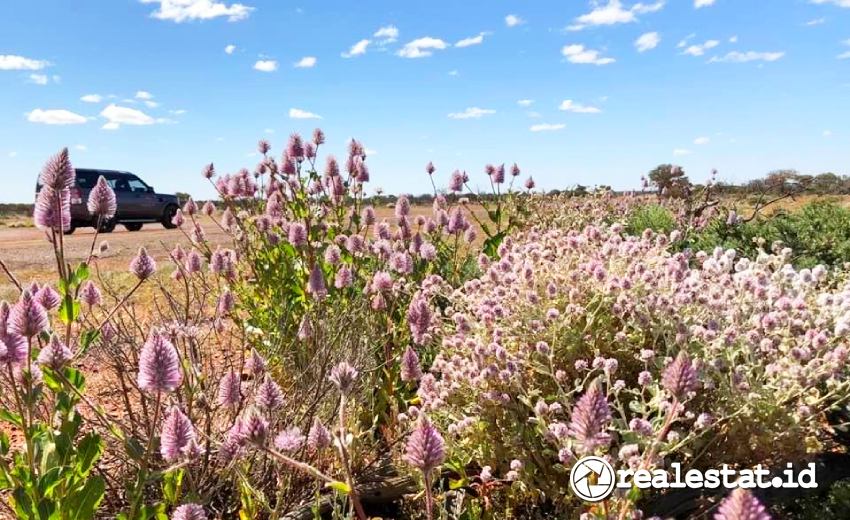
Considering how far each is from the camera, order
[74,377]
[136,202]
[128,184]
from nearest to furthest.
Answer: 1. [74,377]
2. [136,202]
3. [128,184]

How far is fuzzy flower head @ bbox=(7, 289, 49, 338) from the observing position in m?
1.73

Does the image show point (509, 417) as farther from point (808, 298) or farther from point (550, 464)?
point (808, 298)

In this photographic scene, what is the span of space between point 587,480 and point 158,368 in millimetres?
1155

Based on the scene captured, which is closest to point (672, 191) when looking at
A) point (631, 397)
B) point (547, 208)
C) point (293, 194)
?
point (547, 208)

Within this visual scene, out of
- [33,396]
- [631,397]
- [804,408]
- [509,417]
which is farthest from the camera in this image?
[631,397]

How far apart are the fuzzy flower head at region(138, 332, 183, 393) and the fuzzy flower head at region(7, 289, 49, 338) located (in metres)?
0.33

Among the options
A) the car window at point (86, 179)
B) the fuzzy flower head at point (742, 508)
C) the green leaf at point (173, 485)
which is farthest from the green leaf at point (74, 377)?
the car window at point (86, 179)

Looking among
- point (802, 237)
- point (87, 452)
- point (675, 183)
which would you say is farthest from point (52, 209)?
point (675, 183)

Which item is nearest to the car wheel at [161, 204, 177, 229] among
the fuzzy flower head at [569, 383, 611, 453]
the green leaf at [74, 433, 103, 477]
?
the green leaf at [74, 433, 103, 477]

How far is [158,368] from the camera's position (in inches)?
63.6

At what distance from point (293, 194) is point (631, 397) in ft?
9.34

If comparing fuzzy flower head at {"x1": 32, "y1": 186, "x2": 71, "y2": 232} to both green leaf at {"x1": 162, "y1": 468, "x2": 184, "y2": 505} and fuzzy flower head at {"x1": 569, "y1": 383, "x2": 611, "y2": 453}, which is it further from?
fuzzy flower head at {"x1": 569, "y1": 383, "x2": 611, "y2": 453}

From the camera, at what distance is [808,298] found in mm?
3270
